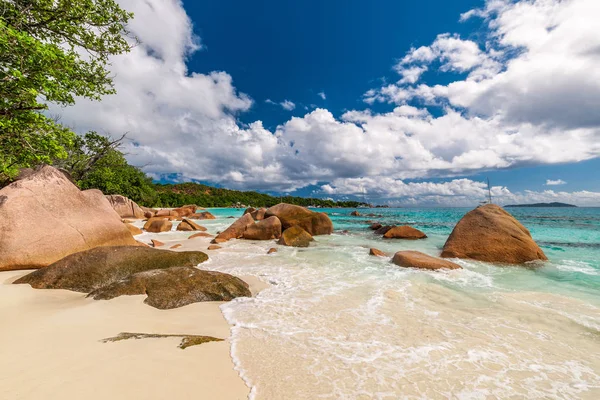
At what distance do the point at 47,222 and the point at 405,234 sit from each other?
717 inches

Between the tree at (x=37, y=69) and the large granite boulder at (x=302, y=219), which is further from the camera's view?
the large granite boulder at (x=302, y=219)

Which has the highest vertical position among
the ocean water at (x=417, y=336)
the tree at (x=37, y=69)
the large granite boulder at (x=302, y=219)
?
the tree at (x=37, y=69)

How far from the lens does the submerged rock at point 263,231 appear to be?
15.8 metres

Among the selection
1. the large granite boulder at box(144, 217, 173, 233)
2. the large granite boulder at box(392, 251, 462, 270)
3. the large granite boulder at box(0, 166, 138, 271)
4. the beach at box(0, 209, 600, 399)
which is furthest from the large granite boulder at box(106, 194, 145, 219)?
the large granite boulder at box(392, 251, 462, 270)

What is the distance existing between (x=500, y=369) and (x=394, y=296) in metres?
2.69

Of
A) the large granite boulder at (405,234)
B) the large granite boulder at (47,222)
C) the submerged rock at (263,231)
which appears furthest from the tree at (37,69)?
the large granite boulder at (405,234)

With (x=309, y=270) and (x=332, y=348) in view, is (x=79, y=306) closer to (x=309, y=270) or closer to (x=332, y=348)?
(x=332, y=348)

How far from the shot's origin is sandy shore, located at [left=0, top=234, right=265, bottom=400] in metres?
2.28

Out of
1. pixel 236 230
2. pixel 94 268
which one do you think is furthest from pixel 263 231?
pixel 94 268

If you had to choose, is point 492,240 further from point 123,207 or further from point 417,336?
point 123,207

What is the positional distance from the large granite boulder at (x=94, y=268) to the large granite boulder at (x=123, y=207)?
84.8ft

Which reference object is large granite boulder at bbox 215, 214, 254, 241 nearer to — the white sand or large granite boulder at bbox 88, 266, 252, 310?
large granite boulder at bbox 88, 266, 252, 310

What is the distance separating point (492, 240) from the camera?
10.4 metres

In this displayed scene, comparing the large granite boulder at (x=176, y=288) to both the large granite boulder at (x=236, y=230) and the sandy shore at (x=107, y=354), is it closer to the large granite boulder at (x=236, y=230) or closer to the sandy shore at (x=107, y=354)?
the sandy shore at (x=107, y=354)
